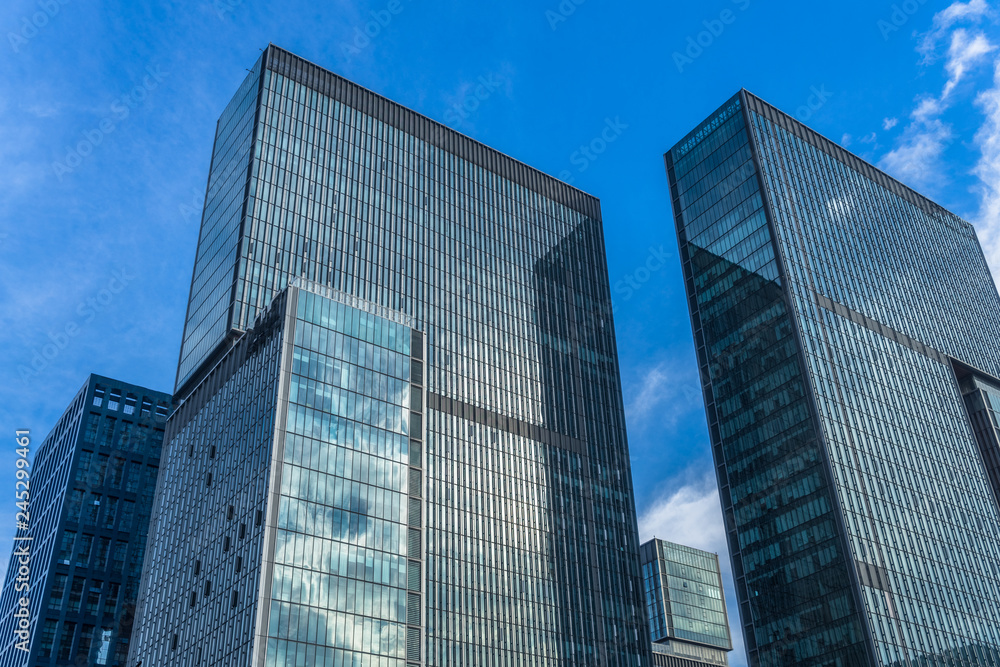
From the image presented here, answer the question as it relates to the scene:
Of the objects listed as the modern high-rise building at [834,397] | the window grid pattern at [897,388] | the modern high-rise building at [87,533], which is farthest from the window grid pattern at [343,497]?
the modern high-rise building at [87,533]

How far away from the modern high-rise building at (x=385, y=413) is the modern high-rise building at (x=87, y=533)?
36.7 metres

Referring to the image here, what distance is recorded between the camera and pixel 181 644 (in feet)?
282

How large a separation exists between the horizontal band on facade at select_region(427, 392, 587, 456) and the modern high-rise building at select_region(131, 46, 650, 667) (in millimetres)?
414

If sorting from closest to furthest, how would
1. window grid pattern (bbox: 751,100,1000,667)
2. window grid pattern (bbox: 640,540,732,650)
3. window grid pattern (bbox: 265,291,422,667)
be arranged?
window grid pattern (bbox: 265,291,422,667) → window grid pattern (bbox: 751,100,1000,667) → window grid pattern (bbox: 640,540,732,650)

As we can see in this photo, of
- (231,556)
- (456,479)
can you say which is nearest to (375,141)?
(456,479)

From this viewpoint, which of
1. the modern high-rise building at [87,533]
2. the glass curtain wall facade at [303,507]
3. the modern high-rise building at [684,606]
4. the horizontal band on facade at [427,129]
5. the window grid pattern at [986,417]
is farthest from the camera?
the modern high-rise building at [684,606]

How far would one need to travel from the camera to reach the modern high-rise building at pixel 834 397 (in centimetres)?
10194

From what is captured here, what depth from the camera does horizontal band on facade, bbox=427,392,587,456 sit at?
119750 mm

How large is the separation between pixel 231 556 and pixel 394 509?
1518cm

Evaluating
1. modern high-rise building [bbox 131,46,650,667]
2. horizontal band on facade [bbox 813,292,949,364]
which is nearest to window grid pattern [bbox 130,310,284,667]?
modern high-rise building [bbox 131,46,650,667]

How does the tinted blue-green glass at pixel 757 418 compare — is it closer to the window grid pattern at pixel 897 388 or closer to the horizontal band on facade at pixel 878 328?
the window grid pattern at pixel 897 388

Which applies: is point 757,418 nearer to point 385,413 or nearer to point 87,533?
point 385,413

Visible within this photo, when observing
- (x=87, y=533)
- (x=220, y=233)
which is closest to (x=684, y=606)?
(x=87, y=533)

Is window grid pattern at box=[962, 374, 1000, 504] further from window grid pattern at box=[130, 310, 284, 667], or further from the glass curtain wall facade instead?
window grid pattern at box=[130, 310, 284, 667]
